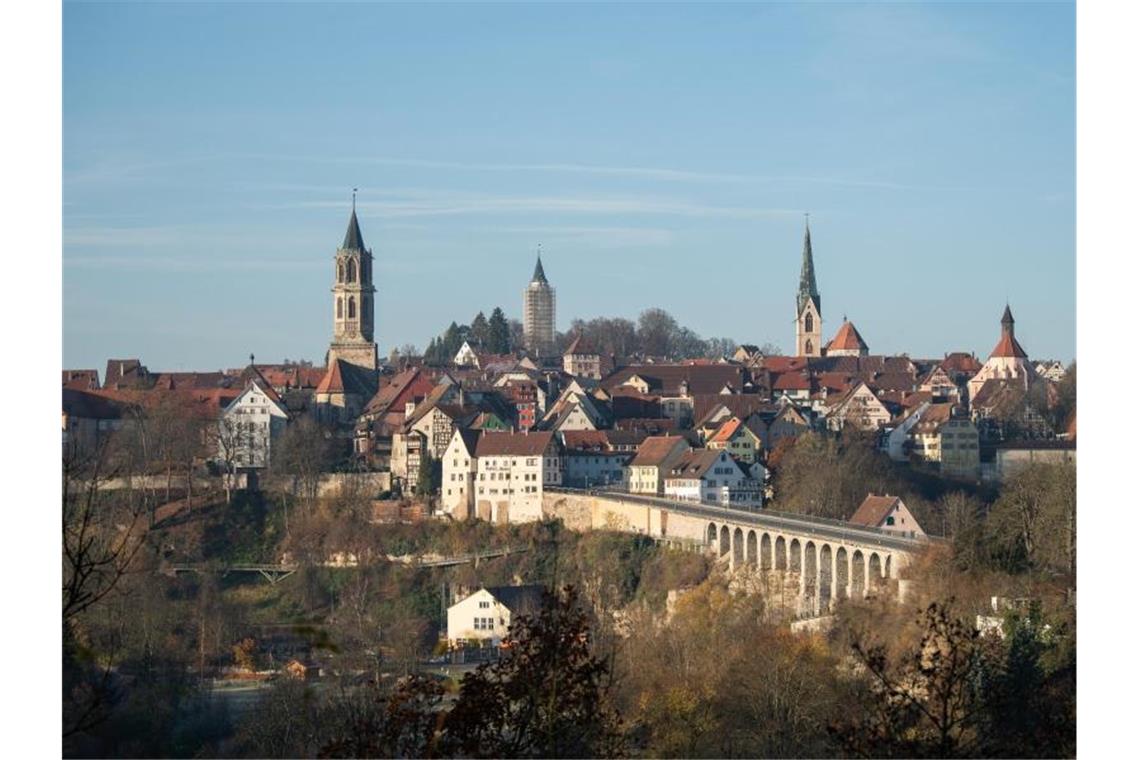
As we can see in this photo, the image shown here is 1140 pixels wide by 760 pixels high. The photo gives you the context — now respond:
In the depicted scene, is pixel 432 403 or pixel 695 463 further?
pixel 432 403

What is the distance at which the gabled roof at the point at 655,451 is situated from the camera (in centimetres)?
3756

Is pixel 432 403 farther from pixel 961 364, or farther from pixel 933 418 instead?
pixel 961 364

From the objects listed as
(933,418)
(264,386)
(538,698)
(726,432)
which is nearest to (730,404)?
(726,432)

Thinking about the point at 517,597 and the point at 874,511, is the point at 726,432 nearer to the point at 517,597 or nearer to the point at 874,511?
the point at 874,511

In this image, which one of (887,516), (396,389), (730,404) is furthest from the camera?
(396,389)

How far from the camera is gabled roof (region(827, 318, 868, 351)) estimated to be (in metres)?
63.5

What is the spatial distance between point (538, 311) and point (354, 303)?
39634 mm

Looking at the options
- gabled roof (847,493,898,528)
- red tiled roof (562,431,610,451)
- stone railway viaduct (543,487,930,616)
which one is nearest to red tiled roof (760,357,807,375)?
red tiled roof (562,431,610,451)

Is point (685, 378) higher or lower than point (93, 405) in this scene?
higher

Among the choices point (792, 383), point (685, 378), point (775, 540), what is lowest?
point (775, 540)

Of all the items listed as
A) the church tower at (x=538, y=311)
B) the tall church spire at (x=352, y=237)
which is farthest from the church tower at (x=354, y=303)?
the church tower at (x=538, y=311)

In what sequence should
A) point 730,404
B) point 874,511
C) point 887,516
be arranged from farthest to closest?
point 730,404 < point 874,511 < point 887,516

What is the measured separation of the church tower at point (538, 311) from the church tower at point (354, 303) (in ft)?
113

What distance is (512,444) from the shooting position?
36.2 m
